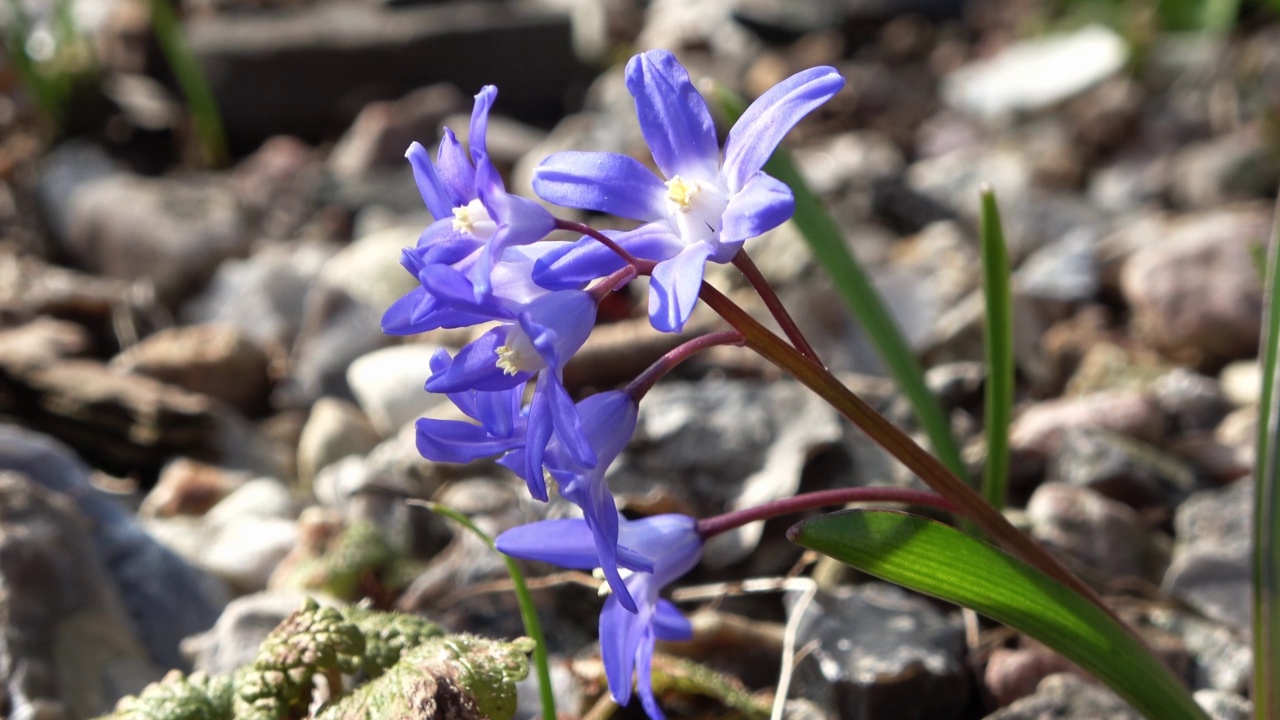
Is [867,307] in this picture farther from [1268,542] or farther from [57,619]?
[57,619]

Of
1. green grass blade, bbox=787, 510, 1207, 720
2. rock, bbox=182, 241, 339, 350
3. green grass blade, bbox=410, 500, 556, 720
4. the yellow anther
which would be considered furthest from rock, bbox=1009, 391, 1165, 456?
rock, bbox=182, 241, 339, 350

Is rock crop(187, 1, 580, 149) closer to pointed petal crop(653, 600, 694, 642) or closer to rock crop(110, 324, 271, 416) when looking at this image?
rock crop(110, 324, 271, 416)

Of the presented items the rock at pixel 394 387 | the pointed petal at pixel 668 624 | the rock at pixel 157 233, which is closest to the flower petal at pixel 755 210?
the pointed petal at pixel 668 624

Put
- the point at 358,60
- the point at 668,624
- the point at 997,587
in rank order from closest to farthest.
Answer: the point at 997,587 → the point at 668,624 → the point at 358,60

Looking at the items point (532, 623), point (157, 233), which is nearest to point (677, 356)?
point (532, 623)

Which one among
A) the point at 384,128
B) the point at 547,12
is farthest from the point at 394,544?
the point at 547,12

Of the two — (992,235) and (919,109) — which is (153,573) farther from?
(919,109)

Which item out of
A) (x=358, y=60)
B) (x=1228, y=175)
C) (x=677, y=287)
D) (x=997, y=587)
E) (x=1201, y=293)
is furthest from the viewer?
(x=358, y=60)
